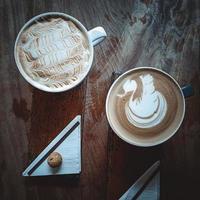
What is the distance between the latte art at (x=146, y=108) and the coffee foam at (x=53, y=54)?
17cm

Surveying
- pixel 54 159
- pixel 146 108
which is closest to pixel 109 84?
pixel 146 108

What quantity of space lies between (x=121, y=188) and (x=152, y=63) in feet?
1.34

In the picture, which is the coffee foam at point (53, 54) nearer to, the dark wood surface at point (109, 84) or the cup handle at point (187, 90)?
the dark wood surface at point (109, 84)

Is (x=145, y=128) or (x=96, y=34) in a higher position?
(x=96, y=34)

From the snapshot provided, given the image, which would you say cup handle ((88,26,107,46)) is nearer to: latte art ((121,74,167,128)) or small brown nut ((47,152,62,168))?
latte art ((121,74,167,128))

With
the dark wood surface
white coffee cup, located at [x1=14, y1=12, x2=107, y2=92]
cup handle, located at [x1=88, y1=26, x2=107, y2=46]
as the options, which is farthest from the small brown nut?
cup handle, located at [x1=88, y1=26, x2=107, y2=46]

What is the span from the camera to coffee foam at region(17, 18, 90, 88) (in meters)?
0.94

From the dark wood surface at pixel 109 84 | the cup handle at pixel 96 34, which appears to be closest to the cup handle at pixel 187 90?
the dark wood surface at pixel 109 84

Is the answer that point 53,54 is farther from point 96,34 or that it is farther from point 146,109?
point 146,109

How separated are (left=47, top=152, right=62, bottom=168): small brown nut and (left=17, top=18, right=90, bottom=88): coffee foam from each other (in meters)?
0.22

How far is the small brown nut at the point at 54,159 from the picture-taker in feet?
3.29

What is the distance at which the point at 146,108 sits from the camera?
911mm

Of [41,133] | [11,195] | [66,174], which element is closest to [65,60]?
[41,133]

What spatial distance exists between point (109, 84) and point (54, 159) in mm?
291
